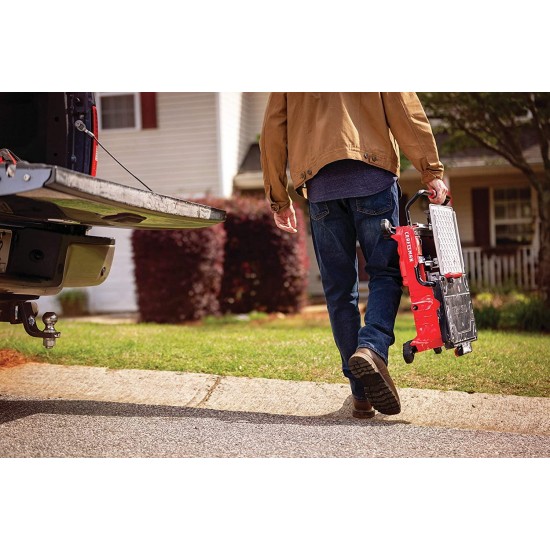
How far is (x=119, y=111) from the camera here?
7.04 m

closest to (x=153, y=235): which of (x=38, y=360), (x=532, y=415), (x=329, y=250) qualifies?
(x=38, y=360)

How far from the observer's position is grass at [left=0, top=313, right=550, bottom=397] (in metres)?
3.06

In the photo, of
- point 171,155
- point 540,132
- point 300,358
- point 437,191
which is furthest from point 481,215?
point 437,191

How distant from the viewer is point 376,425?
110 inches

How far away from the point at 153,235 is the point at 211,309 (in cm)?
82

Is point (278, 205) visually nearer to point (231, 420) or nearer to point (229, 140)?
point (231, 420)

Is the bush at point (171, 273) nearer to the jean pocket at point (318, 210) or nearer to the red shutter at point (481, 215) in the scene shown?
the jean pocket at point (318, 210)

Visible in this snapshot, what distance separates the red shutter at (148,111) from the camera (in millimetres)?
7373

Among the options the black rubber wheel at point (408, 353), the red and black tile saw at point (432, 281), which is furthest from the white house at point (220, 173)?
the black rubber wheel at point (408, 353)

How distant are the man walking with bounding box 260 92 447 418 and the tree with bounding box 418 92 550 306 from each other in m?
2.27

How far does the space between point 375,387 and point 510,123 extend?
3754 millimetres

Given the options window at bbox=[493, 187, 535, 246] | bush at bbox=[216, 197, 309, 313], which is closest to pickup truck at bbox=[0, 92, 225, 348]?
bush at bbox=[216, 197, 309, 313]

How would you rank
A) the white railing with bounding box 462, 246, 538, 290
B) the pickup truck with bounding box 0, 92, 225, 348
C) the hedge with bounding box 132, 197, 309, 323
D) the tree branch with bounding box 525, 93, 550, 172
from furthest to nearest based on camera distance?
the hedge with bounding box 132, 197, 309, 323
the white railing with bounding box 462, 246, 538, 290
the tree branch with bounding box 525, 93, 550, 172
the pickup truck with bounding box 0, 92, 225, 348

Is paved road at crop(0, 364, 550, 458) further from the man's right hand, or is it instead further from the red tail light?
the red tail light
